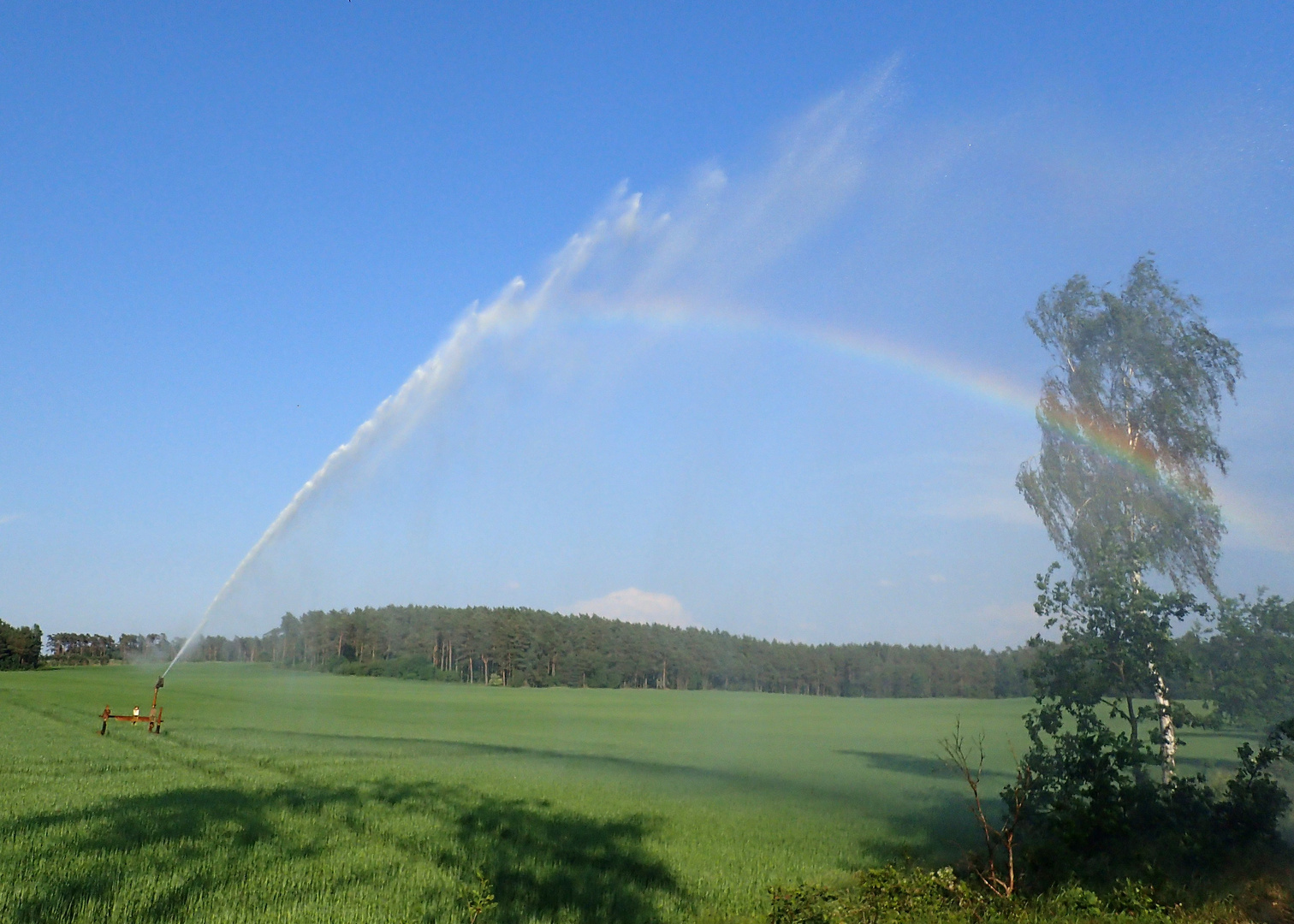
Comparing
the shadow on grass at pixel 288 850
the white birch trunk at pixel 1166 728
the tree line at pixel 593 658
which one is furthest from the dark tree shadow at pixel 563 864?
the tree line at pixel 593 658

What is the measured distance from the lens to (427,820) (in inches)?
770

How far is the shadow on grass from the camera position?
12.7m

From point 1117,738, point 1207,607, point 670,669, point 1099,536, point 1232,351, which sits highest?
point 1232,351

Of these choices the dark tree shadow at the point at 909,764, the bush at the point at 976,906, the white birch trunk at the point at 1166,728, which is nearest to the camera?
the bush at the point at 976,906

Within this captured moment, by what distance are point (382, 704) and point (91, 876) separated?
6548 centimetres

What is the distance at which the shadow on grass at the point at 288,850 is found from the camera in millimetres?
12703

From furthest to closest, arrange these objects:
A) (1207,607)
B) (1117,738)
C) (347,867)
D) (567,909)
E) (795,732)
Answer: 1. (795,732)
2. (1207,607)
3. (1117,738)
4. (347,867)
5. (567,909)

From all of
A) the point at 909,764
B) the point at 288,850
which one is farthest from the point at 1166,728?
the point at 909,764

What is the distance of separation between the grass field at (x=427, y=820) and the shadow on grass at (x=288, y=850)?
56mm

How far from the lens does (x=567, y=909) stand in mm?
13055

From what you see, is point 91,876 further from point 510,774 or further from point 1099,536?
point 1099,536

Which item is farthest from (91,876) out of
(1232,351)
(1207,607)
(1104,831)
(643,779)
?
(1232,351)

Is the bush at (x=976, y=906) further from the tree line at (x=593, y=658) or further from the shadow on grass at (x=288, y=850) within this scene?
the tree line at (x=593, y=658)

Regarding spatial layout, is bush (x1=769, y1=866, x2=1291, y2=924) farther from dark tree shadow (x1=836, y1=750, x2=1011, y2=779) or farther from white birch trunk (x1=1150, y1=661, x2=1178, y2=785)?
dark tree shadow (x1=836, y1=750, x2=1011, y2=779)
